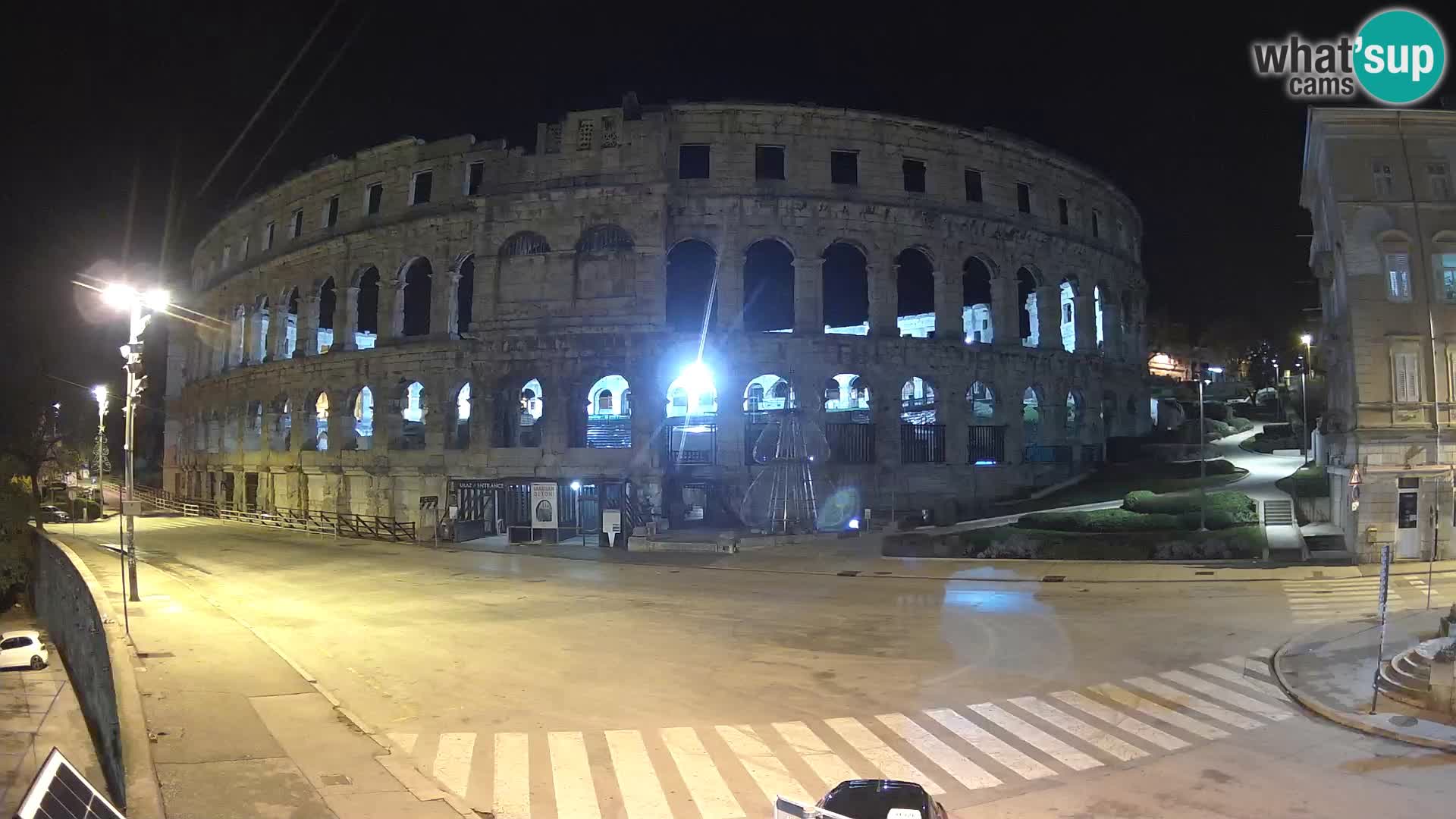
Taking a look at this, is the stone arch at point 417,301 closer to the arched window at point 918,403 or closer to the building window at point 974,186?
the arched window at point 918,403

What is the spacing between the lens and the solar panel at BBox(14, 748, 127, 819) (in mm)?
4320

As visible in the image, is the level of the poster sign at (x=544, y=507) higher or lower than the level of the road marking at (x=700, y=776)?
higher

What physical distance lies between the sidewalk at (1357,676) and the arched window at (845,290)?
46409 millimetres

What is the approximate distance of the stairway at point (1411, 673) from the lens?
13109 millimetres

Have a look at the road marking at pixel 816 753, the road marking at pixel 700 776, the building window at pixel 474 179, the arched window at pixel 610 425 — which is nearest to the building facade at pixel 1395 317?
the road marking at pixel 816 753

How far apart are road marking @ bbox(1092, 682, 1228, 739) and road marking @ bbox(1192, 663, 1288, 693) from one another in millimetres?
2272

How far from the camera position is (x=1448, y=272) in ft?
96.3

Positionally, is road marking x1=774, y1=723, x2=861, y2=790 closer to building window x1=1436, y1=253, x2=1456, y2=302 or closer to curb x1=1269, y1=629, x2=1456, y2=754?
curb x1=1269, y1=629, x2=1456, y2=754

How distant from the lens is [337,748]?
10719mm

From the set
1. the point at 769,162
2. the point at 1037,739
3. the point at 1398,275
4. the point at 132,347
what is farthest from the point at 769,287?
the point at 1037,739

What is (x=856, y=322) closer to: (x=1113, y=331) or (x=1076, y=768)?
(x=1113, y=331)

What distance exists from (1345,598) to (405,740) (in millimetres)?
24040

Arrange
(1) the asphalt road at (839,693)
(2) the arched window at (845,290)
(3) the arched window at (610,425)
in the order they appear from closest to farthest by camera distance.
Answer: (1) the asphalt road at (839,693) → (3) the arched window at (610,425) → (2) the arched window at (845,290)

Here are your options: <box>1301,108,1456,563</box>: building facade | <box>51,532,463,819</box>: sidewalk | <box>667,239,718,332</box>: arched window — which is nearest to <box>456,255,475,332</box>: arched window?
<box>667,239,718,332</box>: arched window
